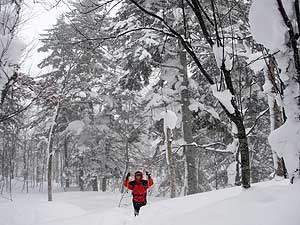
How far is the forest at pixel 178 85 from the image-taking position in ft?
9.98

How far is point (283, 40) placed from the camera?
2.92 metres

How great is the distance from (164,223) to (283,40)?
240 cm

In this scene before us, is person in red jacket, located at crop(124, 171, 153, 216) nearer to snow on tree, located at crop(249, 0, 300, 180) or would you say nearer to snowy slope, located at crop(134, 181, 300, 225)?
snowy slope, located at crop(134, 181, 300, 225)

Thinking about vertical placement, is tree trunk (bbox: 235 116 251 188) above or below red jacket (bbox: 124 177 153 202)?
above

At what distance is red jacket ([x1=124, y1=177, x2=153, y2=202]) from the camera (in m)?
8.12

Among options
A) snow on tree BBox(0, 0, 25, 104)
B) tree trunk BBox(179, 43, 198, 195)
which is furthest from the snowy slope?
tree trunk BBox(179, 43, 198, 195)

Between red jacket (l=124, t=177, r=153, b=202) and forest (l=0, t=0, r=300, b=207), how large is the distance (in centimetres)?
50

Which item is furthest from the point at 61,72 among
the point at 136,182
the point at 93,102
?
the point at 136,182

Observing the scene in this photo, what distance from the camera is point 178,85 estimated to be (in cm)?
1252

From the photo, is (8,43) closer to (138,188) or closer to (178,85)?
(138,188)

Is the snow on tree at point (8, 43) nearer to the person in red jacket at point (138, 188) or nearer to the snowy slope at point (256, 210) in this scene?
the person in red jacket at point (138, 188)

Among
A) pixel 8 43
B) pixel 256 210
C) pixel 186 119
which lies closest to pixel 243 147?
pixel 256 210

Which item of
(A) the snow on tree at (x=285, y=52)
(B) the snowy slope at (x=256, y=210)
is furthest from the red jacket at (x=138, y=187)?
(A) the snow on tree at (x=285, y=52)

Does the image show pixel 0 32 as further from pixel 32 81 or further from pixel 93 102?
pixel 93 102
